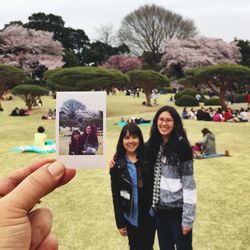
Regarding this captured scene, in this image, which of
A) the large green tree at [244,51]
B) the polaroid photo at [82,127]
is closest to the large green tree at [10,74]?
the polaroid photo at [82,127]

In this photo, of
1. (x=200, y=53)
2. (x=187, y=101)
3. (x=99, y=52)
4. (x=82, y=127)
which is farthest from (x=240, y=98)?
(x=82, y=127)

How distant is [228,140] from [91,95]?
12.4 meters

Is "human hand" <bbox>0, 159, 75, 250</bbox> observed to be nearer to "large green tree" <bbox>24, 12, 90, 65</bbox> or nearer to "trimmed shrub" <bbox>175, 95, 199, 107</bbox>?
"trimmed shrub" <bbox>175, 95, 199, 107</bbox>

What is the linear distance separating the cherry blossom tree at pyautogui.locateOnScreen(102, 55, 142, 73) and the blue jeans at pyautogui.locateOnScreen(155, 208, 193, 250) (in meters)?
45.6

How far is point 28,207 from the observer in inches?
69.9

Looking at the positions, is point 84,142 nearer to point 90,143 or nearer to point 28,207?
point 90,143

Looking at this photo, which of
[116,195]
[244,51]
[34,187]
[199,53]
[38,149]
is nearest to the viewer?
[34,187]

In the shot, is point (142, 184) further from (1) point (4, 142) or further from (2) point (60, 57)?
(2) point (60, 57)

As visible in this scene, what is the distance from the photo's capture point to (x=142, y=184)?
153 inches

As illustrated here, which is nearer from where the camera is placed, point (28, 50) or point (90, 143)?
point (90, 143)

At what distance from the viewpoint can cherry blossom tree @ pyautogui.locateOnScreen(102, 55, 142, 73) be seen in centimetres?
4884

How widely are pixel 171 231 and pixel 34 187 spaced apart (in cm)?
243

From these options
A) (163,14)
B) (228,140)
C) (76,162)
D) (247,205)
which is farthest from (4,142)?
(163,14)

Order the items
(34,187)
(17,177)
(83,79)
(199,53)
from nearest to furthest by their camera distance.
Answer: (34,187) → (17,177) → (83,79) → (199,53)
